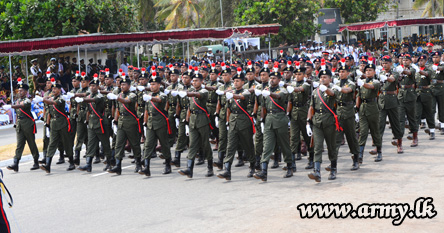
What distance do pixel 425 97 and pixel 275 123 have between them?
499 centimetres

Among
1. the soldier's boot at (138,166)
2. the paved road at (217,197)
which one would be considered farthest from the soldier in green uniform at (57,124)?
the soldier's boot at (138,166)

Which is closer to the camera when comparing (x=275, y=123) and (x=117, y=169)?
(x=275, y=123)

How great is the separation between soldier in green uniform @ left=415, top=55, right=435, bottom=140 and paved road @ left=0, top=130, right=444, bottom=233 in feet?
4.99

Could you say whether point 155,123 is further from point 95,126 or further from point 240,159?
point 240,159

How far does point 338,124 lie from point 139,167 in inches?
160

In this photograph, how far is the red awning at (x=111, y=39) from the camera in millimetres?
19484

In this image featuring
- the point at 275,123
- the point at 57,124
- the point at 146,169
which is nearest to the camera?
the point at 275,123

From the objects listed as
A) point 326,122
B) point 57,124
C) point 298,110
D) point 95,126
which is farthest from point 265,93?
point 57,124

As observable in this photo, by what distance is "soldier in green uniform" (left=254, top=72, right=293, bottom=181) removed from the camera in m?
10.3

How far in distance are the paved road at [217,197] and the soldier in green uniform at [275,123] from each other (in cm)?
49

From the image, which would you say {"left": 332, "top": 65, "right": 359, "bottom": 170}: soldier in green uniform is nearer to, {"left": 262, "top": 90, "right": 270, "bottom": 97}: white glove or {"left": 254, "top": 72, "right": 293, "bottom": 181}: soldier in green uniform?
{"left": 254, "top": 72, "right": 293, "bottom": 181}: soldier in green uniform

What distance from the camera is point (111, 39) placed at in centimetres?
2166

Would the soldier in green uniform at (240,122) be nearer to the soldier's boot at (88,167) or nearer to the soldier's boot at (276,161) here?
the soldier's boot at (276,161)

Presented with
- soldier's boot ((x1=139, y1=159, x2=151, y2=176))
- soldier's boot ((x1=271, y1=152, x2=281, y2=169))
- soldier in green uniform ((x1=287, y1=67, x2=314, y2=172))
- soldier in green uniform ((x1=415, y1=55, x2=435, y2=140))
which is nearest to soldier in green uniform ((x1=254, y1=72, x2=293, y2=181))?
soldier in green uniform ((x1=287, y1=67, x2=314, y2=172))
